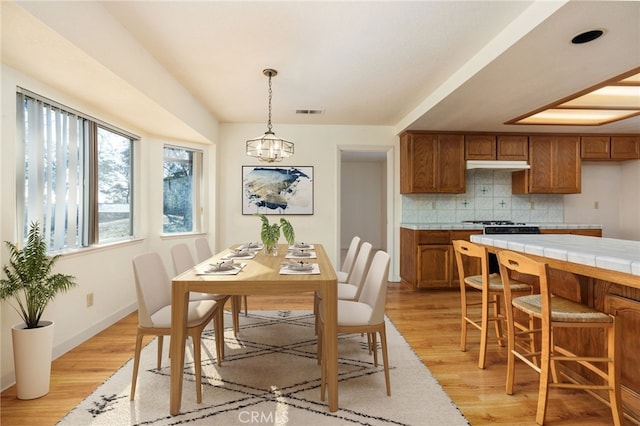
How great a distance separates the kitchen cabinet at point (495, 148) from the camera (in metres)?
4.75

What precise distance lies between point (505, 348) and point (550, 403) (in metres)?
0.76

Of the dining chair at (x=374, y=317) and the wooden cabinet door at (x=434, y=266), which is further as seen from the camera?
the wooden cabinet door at (x=434, y=266)

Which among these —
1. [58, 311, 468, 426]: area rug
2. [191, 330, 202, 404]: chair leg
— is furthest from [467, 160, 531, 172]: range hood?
[191, 330, 202, 404]: chair leg

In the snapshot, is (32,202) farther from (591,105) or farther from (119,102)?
(591,105)

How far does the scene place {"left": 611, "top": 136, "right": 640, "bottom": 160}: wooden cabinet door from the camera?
4828 millimetres

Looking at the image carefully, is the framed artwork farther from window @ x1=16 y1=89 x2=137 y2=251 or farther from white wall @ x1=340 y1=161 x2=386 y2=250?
white wall @ x1=340 y1=161 x2=386 y2=250

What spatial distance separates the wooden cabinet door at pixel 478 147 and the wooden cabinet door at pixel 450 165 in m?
0.09

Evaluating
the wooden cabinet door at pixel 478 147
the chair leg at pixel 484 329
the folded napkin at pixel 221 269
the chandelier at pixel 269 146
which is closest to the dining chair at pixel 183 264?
the folded napkin at pixel 221 269

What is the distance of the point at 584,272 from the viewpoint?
1731 mm

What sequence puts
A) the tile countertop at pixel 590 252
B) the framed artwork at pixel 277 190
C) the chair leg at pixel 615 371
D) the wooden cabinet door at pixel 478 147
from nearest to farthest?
the tile countertop at pixel 590 252 → the chair leg at pixel 615 371 → the wooden cabinet door at pixel 478 147 → the framed artwork at pixel 277 190

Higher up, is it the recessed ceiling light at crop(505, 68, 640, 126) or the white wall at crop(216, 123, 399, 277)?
the recessed ceiling light at crop(505, 68, 640, 126)

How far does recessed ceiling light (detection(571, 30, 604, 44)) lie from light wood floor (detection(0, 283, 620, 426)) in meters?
2.25

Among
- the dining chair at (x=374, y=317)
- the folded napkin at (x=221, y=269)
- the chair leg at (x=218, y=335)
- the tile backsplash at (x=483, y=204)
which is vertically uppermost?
the tile backsplash at (x=483, y=204)

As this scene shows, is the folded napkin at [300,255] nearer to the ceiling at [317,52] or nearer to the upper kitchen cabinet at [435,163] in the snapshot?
the ceiling at [317,52]
